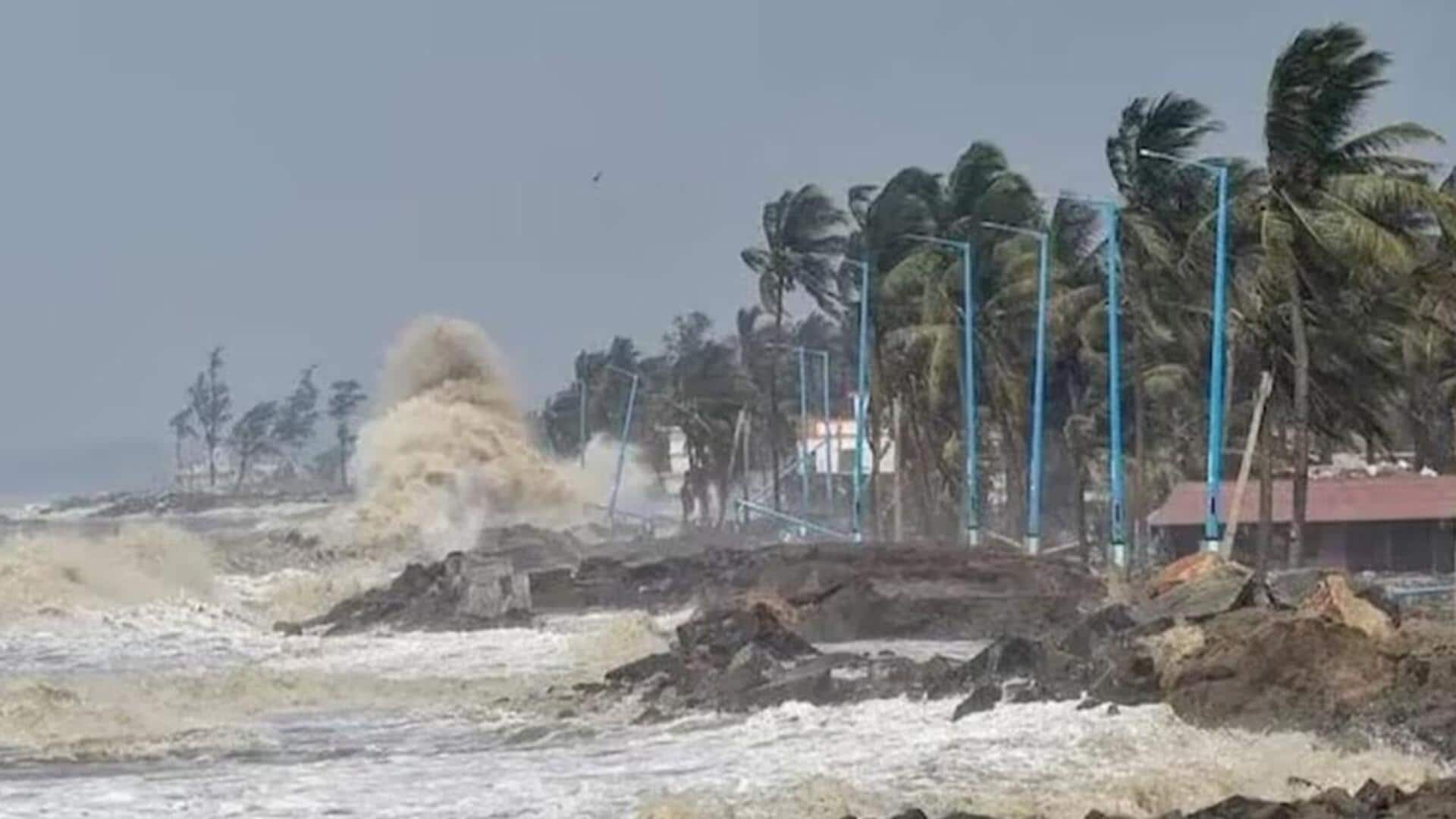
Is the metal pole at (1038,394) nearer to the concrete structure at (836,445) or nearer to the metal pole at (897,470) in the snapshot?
the metal pole at (897,470)

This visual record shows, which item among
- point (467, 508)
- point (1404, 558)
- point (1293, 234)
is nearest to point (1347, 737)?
point (1293, 234)

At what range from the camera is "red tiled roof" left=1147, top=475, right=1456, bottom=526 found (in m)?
49.6

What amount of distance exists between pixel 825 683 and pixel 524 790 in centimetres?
643

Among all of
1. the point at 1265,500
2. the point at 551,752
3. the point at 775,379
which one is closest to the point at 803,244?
the point at 775,379

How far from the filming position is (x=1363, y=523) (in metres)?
50.4

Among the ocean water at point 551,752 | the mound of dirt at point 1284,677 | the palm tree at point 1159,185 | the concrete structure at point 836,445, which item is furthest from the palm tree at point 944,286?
the concrete structure at point 836,445

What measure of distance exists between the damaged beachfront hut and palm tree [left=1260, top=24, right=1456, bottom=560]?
42.2ft

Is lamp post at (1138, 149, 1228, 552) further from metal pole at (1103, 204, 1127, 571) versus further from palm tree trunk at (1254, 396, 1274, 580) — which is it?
metal pole at (1103, 204, 1127, 571)

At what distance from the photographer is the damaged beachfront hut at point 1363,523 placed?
49.8 metres

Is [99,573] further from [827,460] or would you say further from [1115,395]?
[827,460]

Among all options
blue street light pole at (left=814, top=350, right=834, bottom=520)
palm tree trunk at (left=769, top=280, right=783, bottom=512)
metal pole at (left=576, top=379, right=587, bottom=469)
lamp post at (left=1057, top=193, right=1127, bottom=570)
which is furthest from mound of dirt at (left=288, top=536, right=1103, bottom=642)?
metal pole at (left=576, top=379, right=587, bottom=469)

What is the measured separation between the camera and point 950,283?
5934 centimetres

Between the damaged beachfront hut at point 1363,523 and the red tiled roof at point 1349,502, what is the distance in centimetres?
2

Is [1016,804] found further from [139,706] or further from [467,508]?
[467,508]
